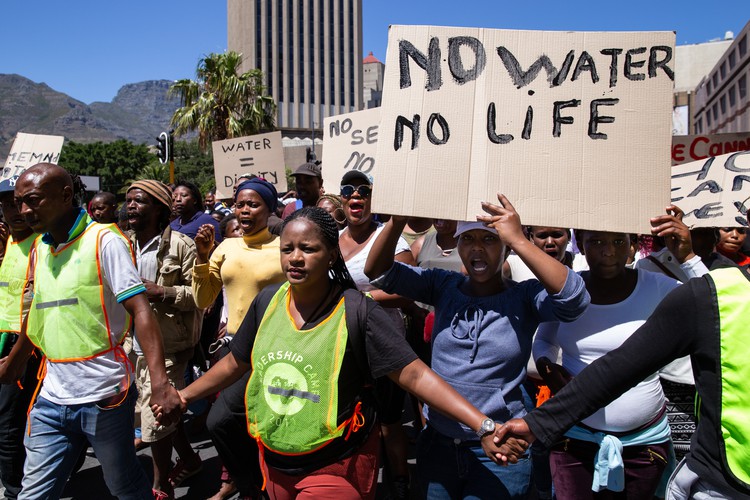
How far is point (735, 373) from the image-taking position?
1.64 m

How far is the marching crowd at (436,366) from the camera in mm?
1841

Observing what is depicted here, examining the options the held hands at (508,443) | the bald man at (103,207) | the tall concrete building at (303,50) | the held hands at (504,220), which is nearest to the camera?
the held hands at (508,443)

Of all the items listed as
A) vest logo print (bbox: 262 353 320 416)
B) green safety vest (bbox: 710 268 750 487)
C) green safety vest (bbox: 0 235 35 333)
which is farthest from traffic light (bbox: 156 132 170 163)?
green safety vest (bbox: 710 268 750 487)

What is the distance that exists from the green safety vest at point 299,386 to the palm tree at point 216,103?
20051 millimetres

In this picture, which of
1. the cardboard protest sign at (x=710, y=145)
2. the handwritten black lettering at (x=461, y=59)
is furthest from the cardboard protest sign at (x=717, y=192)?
the handwritten black lettering at (x=461, y=59)

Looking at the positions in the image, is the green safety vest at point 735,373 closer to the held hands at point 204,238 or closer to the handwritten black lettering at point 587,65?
the handwritten black lettering at point 587,65

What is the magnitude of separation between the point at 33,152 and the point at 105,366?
456 cm

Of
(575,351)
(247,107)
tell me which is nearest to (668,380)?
(575,351)

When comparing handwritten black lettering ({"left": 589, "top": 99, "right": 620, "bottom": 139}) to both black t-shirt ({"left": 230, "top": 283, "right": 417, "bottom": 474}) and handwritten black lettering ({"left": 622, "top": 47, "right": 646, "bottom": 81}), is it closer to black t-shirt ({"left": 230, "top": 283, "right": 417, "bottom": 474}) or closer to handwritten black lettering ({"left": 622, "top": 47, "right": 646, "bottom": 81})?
handwritten black lettering ({"left": 622, "top": 47, "right": 646, "bottom": 81})

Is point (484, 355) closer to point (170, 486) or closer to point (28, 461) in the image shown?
point (28, 461)

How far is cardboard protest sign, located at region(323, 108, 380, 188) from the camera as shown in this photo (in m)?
5.38

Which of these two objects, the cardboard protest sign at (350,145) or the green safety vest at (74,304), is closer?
the green safety vest at (74,304)

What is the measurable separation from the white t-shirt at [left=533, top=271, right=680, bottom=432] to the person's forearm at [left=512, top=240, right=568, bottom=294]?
0.44 metres

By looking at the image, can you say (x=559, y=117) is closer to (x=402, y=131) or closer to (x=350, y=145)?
(x=402, y=131)
